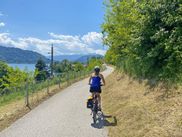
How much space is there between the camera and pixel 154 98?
11242 mm

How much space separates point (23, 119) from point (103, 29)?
1671cm

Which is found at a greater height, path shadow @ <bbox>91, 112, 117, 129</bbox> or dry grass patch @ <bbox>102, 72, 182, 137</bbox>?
dry grass patch @ <bbox>102, 72, 182, 137</bbox>

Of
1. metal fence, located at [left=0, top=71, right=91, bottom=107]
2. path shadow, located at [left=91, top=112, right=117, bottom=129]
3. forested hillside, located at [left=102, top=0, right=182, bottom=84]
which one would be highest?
forested hillside, located at [left=102, top=0, right=182, bottom=84]

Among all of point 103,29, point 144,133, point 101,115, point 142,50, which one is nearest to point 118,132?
point 144,133

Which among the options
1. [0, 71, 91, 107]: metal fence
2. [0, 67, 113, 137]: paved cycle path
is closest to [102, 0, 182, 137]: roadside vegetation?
[0, 67, 113, 137]: paved cycle path

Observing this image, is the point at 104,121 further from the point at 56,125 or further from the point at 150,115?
the point at 150,115

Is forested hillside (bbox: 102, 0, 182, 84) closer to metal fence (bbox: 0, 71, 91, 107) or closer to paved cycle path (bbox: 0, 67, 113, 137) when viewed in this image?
paved cycle path (bbox: 0, 67, 113, 137)

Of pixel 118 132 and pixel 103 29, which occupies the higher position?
pixel 103 29

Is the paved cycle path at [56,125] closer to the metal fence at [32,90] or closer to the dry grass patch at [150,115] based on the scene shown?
the dry grass patch at [150,115]

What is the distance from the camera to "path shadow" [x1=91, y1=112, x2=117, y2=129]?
11323mm

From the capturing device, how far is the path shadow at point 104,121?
37.2ft

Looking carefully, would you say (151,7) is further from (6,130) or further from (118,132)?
(6,130)

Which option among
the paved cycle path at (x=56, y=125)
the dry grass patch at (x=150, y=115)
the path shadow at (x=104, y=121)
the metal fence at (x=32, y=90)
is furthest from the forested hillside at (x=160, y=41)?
the metal fence at (x=32, y=90)

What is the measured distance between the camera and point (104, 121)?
11.9m
